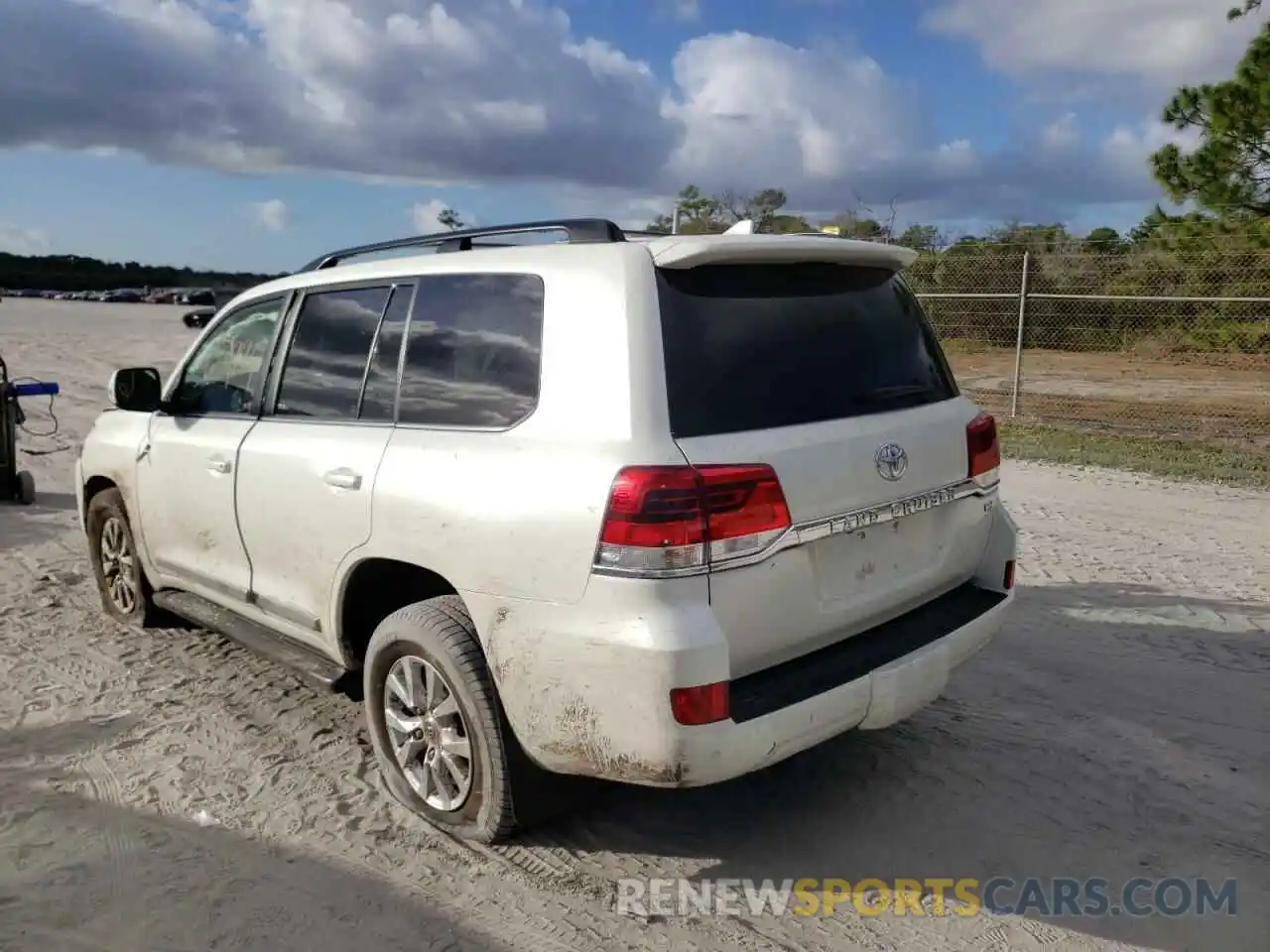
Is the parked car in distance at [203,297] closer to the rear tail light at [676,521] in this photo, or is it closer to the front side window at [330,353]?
the front side window at [330,353]

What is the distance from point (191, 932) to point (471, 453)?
5.18 feet

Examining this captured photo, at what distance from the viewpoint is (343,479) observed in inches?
139

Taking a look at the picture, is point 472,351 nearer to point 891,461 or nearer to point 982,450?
point 891,461

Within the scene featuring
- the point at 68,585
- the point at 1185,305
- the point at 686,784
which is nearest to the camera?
the point at 686,784

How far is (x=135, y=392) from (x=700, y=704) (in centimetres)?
336

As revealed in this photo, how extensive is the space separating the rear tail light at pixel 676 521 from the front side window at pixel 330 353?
141 cm

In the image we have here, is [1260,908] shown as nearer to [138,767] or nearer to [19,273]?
[138,767]

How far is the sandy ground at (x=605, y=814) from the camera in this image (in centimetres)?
296

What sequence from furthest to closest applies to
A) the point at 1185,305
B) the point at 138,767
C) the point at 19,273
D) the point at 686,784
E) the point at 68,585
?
the point at 19,273 → the point at 1185,305 → the point at 68,585 → the point at 138,767 → the point at 686,784

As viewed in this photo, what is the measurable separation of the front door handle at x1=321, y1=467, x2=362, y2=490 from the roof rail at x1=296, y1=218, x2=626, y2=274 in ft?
2.89

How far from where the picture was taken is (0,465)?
820cm

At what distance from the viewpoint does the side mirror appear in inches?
187

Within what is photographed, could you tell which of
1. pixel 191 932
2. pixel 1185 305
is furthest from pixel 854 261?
pixel 1185 305

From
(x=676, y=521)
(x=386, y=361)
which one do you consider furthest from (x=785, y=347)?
(x=386, y=361)
